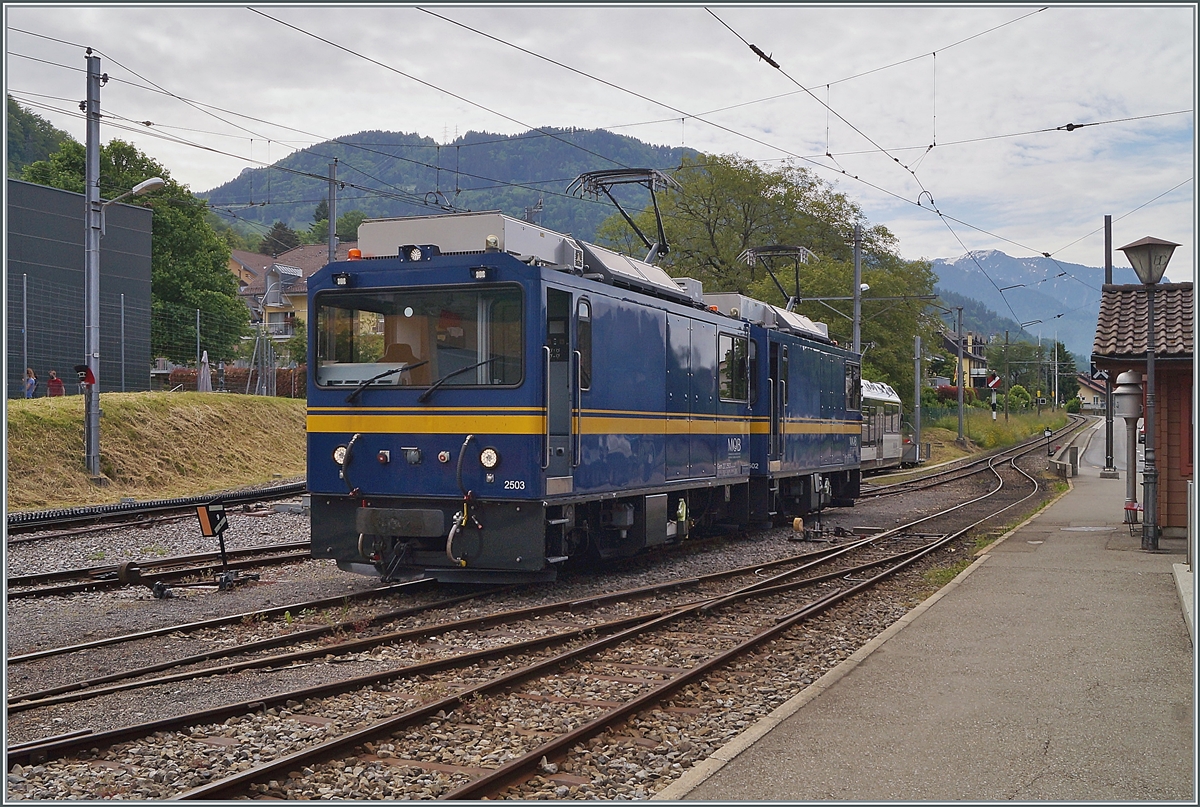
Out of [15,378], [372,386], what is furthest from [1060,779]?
[15,378]

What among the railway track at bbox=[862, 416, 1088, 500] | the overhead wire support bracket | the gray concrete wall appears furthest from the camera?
the railway track at bbox=[862, 416, 1088, 500]

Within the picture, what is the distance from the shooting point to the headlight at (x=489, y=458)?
33.9 ft

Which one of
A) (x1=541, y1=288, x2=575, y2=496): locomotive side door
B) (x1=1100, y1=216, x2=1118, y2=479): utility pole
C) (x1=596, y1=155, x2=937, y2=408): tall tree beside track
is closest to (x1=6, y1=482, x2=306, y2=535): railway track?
(x1=541, y1=288, x2=575, y2=496): locomotive side door

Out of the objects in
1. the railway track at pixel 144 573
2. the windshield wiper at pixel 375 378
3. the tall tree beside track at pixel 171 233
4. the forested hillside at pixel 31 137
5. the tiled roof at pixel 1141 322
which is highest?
the forested hillside at pixel 31 137

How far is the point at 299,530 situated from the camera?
654 inches

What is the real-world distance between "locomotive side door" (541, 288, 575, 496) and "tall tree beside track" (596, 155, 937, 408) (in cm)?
3814

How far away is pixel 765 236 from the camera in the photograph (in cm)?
5150

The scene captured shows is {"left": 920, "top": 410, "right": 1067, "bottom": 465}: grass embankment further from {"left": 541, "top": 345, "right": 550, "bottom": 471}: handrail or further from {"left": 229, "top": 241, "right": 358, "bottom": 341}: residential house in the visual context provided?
{"left": 541, "top": 345, "right": 550, "bottom": 471}: handrail

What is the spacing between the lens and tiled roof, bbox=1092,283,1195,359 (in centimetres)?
1520

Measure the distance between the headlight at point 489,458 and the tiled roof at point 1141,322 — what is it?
953cm

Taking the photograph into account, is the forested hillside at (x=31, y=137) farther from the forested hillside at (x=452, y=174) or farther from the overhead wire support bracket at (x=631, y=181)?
the overhead wire support bracket at (x=631, y=181)

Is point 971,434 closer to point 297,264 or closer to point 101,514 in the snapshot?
point 101,514

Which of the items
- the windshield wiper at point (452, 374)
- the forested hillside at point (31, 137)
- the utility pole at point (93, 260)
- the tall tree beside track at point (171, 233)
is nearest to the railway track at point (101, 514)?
the utility pole at point (93, 260)

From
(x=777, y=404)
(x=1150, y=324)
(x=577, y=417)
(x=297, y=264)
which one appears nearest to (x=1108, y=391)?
(x=777, y=404)
